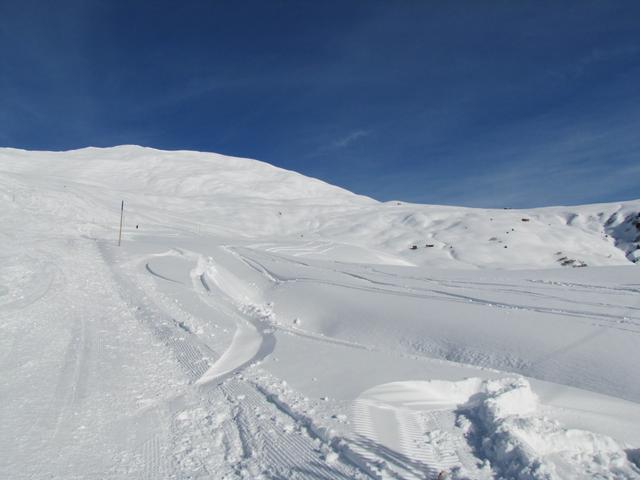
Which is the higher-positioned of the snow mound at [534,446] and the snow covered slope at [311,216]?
the snow covered slope at [311,216]

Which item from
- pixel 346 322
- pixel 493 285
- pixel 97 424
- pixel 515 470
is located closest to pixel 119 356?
pixel 97 424

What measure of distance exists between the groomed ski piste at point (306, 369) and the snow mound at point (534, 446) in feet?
0.05

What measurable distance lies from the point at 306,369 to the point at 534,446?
2711mm

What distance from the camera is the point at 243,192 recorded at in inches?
1854

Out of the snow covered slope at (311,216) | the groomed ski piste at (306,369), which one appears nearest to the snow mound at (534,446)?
A: the groomed ski piste at (306,369)

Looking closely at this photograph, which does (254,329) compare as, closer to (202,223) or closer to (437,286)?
(437,286)

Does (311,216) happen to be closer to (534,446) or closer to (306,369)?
(306,369)

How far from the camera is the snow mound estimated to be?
3.17 m

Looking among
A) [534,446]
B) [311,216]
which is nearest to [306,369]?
[534,446]

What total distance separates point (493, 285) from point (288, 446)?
8.89 meters

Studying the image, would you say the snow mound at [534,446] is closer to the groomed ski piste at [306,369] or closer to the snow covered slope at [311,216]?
the groomed ski piste at [306,369]

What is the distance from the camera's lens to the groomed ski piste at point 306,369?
132 inches

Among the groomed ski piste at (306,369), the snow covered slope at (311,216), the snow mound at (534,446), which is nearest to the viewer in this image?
the snow mound at (534,446)

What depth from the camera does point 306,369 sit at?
210 inches
